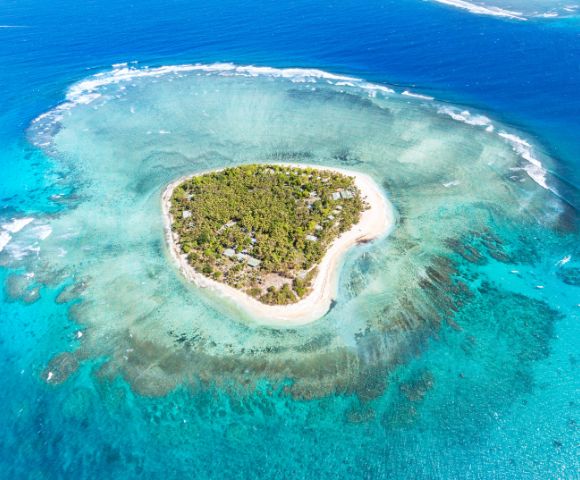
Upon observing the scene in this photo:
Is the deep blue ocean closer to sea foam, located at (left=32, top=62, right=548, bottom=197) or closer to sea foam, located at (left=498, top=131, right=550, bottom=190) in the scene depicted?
sea foam, located at (left=498, top=131, right=550, bottom=190)

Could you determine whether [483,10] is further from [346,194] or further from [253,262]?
[253,262]

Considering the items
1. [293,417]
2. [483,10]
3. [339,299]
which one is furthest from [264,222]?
[483,10]

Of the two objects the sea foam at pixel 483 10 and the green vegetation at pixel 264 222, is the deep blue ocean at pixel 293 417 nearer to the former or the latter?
the green vegetation at pixel 264 222

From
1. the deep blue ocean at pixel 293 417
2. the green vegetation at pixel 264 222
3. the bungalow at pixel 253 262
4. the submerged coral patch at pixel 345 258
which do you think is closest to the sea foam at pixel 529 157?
the submerged coral patch at pixel 345 258

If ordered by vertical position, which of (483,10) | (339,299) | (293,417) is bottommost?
(293,417)

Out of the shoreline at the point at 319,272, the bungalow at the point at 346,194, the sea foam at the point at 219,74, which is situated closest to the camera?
the shoreline at the point at 319,272

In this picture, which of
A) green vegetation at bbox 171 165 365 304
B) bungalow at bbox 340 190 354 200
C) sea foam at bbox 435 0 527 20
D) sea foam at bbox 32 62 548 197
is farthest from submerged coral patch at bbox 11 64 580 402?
sea foam at bbox 435 0 527 20

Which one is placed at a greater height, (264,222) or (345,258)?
(264,222)
